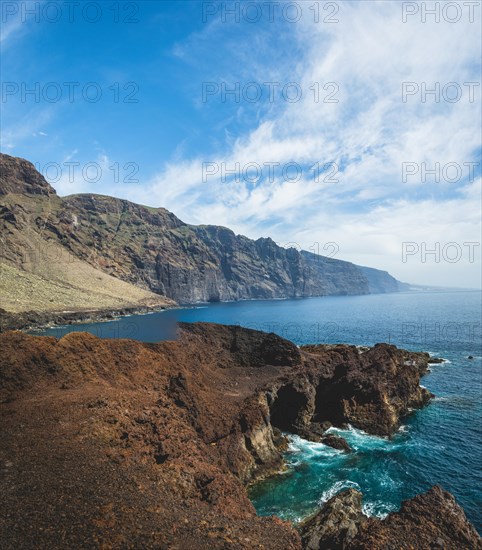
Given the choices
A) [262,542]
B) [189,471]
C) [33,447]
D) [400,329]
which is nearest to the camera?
[262,542]

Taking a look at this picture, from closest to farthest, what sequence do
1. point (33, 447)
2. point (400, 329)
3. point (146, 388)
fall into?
point (33, 447)
point (146, 388)
point (400, 329)

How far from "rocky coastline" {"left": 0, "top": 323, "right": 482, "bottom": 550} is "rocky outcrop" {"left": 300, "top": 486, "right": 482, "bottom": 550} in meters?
0.06

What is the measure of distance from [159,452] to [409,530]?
1274cm

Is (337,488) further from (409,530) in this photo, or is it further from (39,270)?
(39,270)

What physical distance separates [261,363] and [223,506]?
31.2m

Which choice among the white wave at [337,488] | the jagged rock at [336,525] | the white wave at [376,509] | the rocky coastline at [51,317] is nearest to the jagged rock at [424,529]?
the jagged rock at [336,525]

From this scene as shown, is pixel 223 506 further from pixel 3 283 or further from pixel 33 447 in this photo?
pixel 3 283

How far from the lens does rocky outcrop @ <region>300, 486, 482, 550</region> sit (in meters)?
13.9

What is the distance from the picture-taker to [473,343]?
84.3m

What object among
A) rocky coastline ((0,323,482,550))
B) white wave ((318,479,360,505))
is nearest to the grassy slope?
rocky coastline ((0,323,482,550))

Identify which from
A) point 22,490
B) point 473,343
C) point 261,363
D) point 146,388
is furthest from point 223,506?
point 473,343

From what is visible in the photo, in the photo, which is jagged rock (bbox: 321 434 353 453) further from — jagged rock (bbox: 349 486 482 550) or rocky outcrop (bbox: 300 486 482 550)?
jagged rock (bbox: 349 486 482 550)

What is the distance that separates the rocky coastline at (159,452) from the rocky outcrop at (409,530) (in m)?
0.06

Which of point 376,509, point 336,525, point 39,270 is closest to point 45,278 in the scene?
point 39,270
